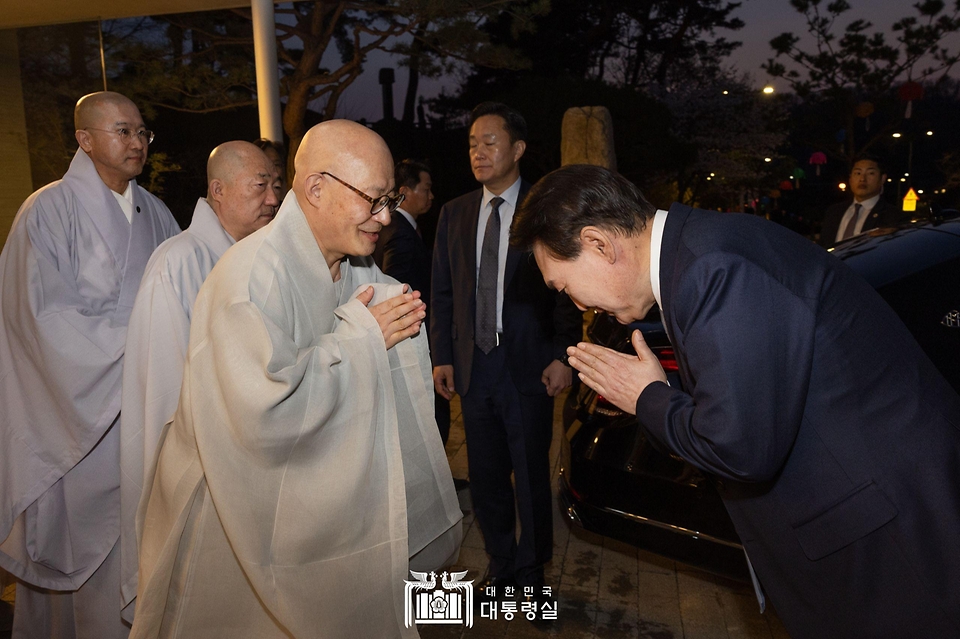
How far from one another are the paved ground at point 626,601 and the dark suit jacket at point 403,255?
154cm

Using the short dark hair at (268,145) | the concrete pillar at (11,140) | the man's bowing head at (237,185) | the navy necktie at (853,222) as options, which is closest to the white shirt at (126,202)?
→ the man's bowing head at (237,185)

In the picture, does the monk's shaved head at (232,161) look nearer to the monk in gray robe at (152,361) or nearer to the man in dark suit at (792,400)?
the monk in gray robe at (152,361)

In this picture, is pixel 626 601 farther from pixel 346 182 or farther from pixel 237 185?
pixel 237 185

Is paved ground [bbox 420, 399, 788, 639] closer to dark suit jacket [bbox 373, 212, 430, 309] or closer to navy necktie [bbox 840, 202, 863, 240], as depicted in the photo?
dark suit jacket [bbox 373, 212, 430, 309]

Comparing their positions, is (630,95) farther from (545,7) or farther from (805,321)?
(805,321)

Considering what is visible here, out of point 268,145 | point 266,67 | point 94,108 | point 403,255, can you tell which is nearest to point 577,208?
point 94,108

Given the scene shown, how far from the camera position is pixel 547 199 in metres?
1.79

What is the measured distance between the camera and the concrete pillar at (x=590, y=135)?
8.41 m

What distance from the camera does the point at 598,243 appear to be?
5.74ft

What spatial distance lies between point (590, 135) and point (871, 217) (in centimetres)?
327

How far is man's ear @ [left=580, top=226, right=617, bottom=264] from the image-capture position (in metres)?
1.74

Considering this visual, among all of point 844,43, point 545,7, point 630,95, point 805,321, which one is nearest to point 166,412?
point 805,321

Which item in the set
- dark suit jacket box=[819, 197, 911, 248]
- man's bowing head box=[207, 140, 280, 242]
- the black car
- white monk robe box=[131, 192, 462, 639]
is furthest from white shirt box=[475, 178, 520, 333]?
dark suit jacket box=[819, 197, 911, 248]

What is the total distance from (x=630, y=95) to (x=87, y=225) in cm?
1547
